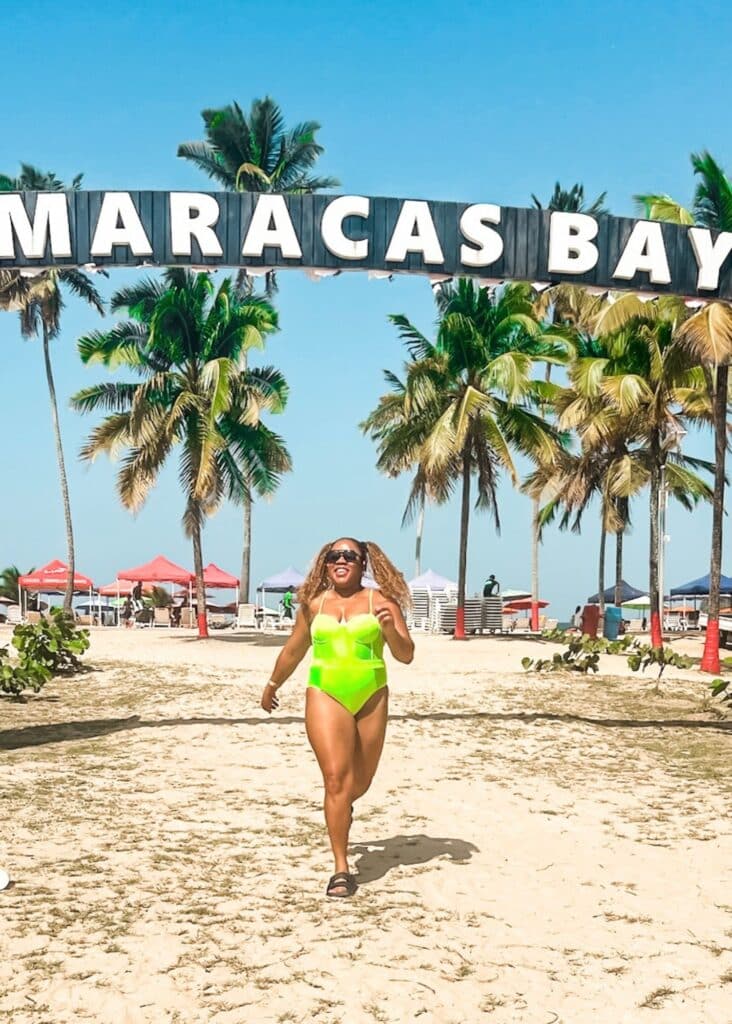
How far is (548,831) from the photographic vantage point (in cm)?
791

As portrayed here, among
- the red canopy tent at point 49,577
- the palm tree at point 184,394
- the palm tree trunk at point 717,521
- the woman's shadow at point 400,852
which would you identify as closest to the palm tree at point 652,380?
the palm tree trunk at point 717,521

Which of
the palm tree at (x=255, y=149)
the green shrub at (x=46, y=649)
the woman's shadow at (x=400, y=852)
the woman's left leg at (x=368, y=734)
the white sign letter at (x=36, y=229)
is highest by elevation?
the palm tree at (x=255, y=149)

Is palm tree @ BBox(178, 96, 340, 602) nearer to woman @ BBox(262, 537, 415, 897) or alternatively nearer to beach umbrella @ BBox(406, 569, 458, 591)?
beach umbrella @ BBox(406, 569, 458, 591)

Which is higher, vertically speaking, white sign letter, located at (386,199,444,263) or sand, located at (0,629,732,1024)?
white sign letter, located at (386,199,444,263)

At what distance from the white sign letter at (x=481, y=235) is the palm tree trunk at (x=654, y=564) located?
641 inches

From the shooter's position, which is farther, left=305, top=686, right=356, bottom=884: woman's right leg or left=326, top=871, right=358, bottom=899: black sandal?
left=326, top=871, right=358, bottom=899: black sandal

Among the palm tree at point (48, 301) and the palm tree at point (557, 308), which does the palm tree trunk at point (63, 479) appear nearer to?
the palm tree at point (48, 301)

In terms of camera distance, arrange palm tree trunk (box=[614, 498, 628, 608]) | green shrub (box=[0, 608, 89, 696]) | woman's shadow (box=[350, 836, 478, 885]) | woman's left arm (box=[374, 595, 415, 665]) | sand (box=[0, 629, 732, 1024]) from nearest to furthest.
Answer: sand (box=[0, 629, 732, 1024]) → woman's left arm (box=[374, 595, 415, 665]) → woman's shadow (box=[350, 836, 478, 885]) → green shrub (box=[0, 608, 89, 696]) → palm tree trunk (box=[614, 498, 628, 608])

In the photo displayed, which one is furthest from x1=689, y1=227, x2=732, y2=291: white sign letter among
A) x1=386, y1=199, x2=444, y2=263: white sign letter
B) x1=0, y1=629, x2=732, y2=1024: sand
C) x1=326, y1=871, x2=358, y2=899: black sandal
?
x1=326, y1=871, x2=358, y2=899: black sandal

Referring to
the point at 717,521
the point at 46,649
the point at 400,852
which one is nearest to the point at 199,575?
the point at 46,649

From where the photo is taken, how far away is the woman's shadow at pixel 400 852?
6.79 meters

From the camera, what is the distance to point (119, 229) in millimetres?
11008

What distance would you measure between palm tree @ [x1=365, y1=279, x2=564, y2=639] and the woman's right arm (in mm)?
21868

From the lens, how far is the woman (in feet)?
19.5
